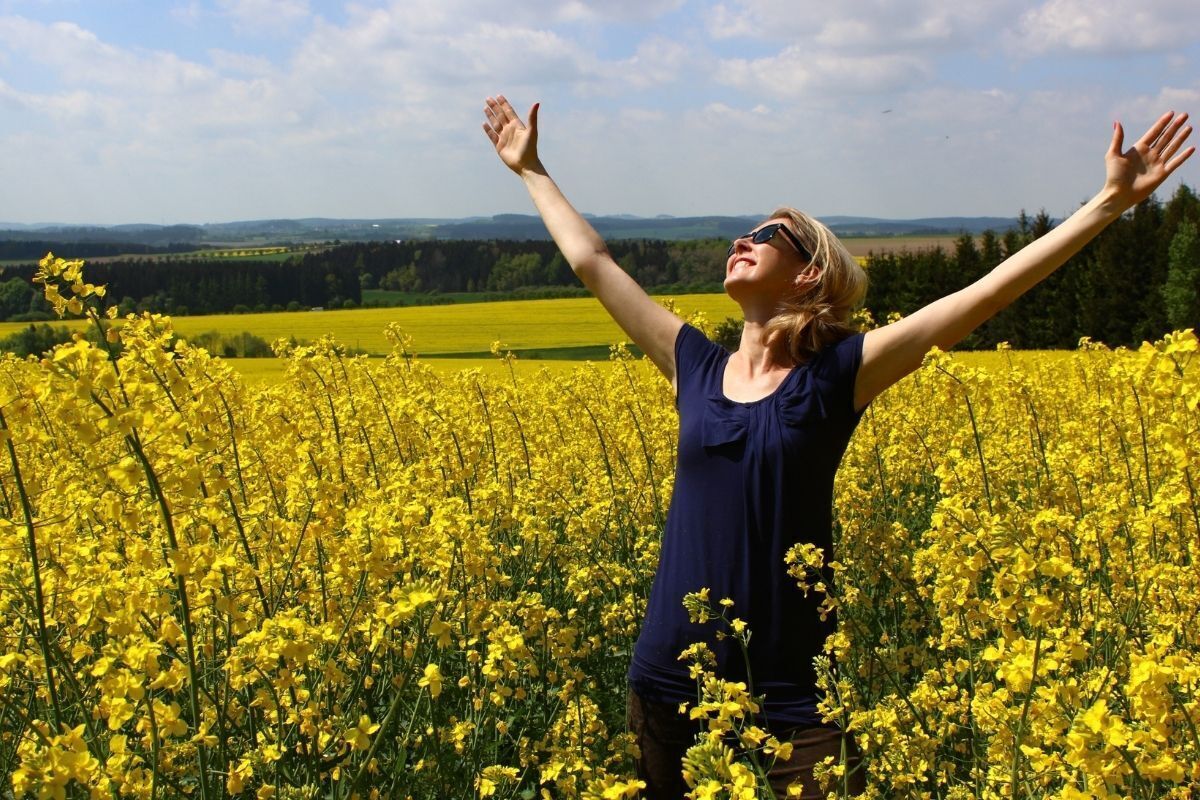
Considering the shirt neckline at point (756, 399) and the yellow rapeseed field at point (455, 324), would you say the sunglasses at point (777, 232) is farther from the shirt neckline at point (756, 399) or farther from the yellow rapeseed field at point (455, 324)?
the yellow rapeseed field at point (455, 324)

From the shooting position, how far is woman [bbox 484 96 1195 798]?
2.57 m

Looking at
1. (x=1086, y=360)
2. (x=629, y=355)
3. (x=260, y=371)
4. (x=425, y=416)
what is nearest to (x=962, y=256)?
(x=260, y=371)

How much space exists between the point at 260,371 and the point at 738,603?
56.6 ft

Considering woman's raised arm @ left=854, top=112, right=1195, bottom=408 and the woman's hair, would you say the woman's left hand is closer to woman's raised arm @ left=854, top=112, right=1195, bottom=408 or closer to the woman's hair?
woman's raised arm @ left=854, top=112, right=1195, bottom=408

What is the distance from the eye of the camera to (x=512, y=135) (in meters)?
3.50

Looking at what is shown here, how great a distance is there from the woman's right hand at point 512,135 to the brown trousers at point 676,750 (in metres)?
1.73

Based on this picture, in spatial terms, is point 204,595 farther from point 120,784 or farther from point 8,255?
point 8,255

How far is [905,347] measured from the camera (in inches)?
101

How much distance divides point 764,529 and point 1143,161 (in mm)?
1326

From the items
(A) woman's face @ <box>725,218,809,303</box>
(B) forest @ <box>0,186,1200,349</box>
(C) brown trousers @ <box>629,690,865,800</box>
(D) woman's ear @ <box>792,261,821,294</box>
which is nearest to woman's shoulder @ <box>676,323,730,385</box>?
(A) woman's face @ <box>725,218,809,303</box>

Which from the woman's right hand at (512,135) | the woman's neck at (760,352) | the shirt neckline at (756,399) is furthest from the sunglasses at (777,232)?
the woman's right hand at (512,135)

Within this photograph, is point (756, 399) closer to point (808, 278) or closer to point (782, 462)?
point (782, 462)

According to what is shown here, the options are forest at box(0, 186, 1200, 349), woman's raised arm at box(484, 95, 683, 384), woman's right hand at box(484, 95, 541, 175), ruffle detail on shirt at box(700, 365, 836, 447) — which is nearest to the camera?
ruffle detail on shirt at box(700, 365, 836, 447)

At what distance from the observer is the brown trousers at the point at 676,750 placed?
8.25 feet
